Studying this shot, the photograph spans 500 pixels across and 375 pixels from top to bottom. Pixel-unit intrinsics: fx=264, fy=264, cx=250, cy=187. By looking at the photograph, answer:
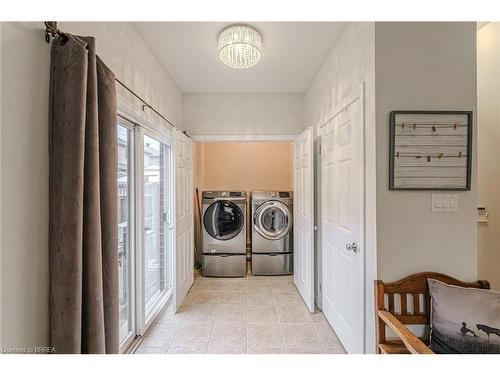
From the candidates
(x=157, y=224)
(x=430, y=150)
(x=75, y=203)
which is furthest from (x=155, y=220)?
(x=430, y=150)

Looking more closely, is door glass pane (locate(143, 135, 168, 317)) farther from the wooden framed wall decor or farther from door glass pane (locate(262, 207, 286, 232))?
the wooden framed wall decor

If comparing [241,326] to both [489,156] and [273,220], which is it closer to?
[273,220]

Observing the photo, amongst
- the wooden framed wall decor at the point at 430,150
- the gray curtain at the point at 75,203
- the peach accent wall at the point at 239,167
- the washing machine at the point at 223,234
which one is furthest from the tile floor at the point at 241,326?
the peach accent wall at the point at 239,167

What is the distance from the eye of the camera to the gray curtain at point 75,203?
107 centimetres

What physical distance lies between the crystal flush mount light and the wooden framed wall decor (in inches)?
46.8

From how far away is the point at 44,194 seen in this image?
109 cm

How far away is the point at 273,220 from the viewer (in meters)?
4.06

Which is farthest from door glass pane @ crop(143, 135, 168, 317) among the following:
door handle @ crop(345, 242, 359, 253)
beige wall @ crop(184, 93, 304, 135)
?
door handle @ crop(345, 242, 359, 253)

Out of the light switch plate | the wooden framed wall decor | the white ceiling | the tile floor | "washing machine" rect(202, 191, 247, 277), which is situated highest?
the white ceiling

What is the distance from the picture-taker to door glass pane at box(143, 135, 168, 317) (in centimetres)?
272

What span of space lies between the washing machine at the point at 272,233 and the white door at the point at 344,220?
1.32m

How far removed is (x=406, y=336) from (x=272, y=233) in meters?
2.86
